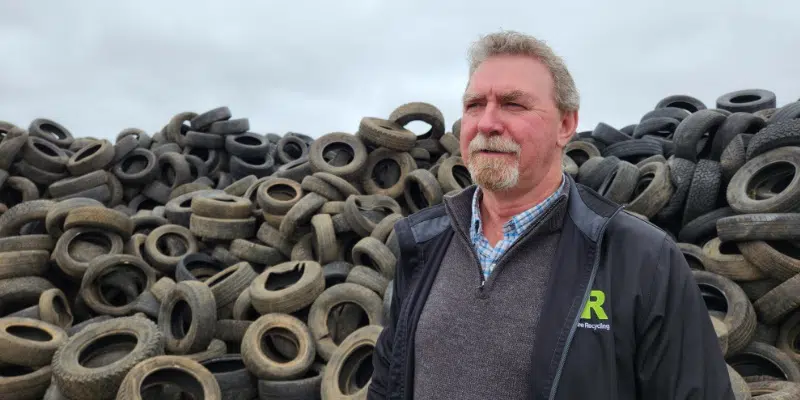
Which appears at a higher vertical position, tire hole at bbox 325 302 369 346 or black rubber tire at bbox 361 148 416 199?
black rubber tire at bbox 361 148 416 199

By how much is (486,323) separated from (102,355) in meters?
5.16

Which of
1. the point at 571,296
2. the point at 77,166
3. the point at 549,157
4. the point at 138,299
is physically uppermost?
the point at 549,157

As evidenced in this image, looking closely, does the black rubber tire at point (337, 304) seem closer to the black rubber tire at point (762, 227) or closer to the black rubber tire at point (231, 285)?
the black rubber tire at point (231, 285)

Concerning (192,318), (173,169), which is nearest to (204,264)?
(192,318)

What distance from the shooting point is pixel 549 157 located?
2.31 meters

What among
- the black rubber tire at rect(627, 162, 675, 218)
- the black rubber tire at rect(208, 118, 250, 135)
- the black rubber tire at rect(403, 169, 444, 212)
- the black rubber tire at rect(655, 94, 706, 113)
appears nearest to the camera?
the black rubber tire at rect(627, 162, 675, 218)

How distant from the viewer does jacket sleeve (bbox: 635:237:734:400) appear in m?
1.97

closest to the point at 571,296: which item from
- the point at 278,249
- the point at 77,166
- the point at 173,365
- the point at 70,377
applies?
the point at 173,365

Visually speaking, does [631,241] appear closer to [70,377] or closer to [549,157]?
[549,157]

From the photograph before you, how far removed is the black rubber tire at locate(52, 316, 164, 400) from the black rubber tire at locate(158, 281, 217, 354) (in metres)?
0.37

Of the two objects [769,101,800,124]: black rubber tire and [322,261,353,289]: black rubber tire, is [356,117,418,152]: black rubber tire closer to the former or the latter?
[322,261,353,289]: black rubber tire

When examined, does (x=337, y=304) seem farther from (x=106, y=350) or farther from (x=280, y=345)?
(x=106, y=350)

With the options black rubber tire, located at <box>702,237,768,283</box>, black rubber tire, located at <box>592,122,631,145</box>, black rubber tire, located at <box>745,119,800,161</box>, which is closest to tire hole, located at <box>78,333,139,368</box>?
black rubber tire, located at <box>702,237,768,283</box>

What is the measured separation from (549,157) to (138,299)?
6557 mm
